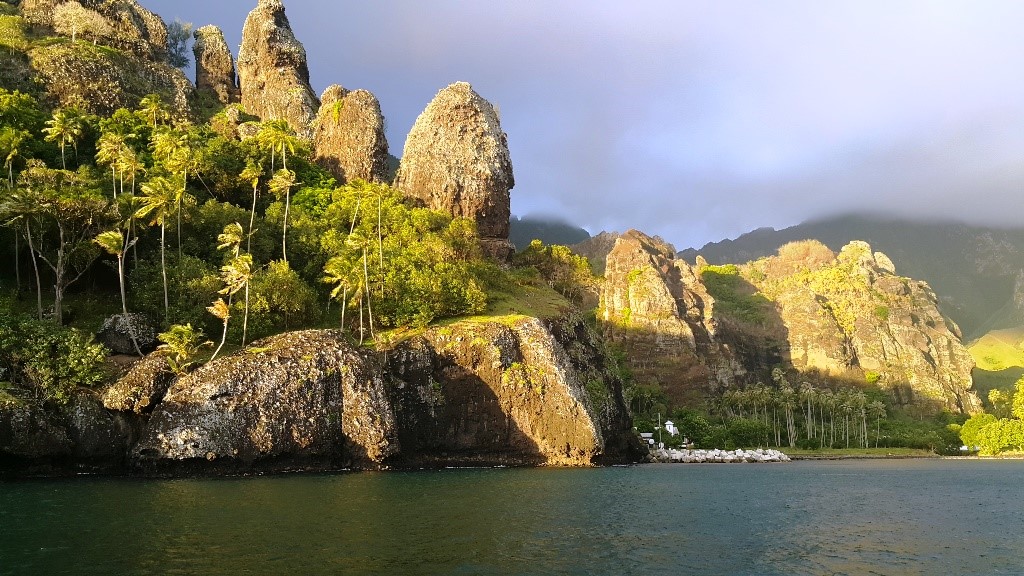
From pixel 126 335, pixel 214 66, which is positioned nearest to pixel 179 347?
pixel 126 335

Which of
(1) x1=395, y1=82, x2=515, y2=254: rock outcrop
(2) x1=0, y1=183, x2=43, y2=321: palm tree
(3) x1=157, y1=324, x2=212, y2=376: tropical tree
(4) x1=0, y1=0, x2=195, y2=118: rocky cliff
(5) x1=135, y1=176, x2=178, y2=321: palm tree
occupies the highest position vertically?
(4) x1=0, y1=0, x2=195, y2=118: rocky cliff

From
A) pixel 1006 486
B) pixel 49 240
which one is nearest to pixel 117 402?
pixel 49 240

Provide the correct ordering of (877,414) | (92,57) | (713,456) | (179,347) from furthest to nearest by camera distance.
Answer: (877,414) < (713,456) < (92,57) < (179,347)

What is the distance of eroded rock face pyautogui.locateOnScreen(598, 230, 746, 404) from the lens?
176m

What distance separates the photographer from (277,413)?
59.9 m

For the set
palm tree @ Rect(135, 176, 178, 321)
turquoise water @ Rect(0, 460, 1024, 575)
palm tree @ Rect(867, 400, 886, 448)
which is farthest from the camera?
palm tree @ Rect(867, 400, 886, 448)

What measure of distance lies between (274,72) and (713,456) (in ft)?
331

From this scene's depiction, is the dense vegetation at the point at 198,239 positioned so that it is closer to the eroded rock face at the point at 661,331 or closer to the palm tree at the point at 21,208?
the palm tree at the point at 21,208

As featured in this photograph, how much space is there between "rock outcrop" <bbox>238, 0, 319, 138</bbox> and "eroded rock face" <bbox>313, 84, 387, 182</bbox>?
10.1 meters

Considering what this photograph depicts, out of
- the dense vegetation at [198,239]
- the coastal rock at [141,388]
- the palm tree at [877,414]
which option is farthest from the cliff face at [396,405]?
the palm tree at [877,414]

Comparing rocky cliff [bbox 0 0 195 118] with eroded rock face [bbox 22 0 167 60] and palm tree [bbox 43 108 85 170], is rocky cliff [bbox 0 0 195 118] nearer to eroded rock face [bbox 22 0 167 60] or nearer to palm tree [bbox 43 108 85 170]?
eroded rock face [bbox 22 0 167 60]

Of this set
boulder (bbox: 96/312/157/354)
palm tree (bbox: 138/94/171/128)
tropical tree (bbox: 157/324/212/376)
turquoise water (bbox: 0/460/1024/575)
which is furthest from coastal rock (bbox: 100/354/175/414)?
palm tree (bbox: 138/94/171/128)

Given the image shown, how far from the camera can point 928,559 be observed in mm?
28281

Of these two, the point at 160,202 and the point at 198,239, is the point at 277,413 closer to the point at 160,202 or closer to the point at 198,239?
the point at 160,202
